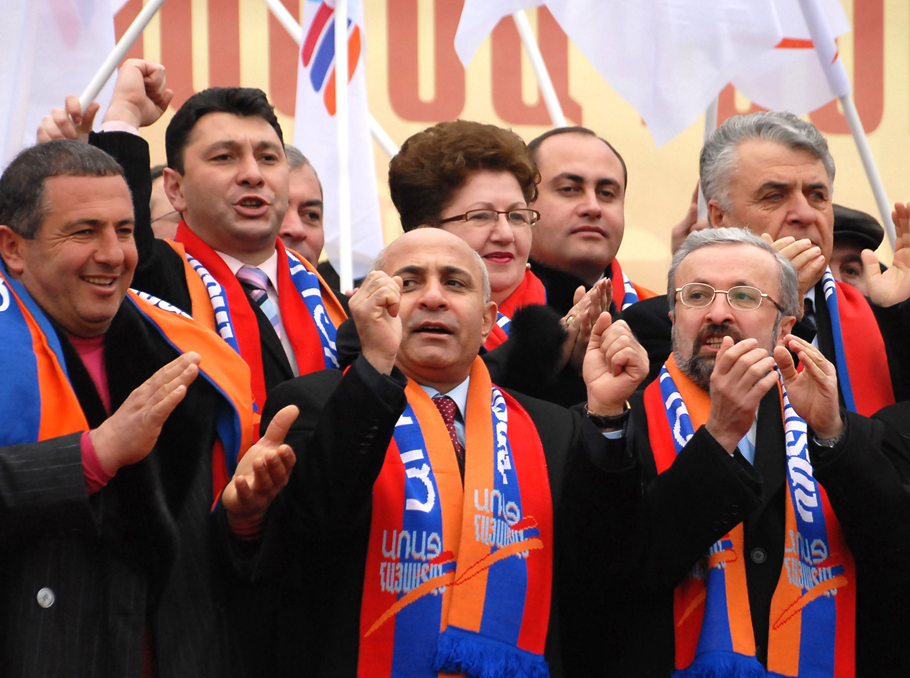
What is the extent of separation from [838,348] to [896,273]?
0.36m

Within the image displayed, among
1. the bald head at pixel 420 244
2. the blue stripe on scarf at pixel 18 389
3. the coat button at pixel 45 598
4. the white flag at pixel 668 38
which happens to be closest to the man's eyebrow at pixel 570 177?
the white flag at pixel 668 38

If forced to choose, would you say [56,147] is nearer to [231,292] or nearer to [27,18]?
[231,292]

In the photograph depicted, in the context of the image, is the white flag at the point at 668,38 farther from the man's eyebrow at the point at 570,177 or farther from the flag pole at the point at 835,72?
the man's eyebrow at the point at 570,177

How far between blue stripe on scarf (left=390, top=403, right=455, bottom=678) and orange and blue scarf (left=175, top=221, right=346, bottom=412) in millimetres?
633

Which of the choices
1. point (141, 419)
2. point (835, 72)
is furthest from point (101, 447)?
point (835, 72)

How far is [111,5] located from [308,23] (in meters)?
0.80

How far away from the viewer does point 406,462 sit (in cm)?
286

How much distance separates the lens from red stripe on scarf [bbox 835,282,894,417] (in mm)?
3480

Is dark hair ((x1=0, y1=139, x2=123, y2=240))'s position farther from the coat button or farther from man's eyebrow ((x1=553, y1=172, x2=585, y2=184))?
man's eyebrow ((x1=553, y1=172, x2=585, y2=184))

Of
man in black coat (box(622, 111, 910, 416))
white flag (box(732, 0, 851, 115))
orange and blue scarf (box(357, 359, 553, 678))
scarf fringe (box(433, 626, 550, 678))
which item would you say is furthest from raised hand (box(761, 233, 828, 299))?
white flag (box(732, 0, 851, 115))

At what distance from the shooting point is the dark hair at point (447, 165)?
386cm

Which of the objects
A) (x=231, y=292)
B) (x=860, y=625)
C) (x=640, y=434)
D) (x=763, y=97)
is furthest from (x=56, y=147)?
(x=763, y=97)

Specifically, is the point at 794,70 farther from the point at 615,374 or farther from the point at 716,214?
the point at 615,374

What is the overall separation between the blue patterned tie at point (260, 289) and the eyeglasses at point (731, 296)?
118 cm
